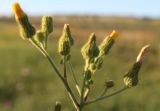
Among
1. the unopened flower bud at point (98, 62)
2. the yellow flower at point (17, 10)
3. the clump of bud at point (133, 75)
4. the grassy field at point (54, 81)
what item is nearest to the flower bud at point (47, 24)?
the yellow flower at point (17, 10)

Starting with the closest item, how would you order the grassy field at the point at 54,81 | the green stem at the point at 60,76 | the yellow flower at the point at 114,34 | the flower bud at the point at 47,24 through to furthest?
1. the green stem at the point at 60,76
2. the flower bud at the point at 47,24
3. the yellow flower at the point at 114,34
4. the grassy field at the point at 54,81

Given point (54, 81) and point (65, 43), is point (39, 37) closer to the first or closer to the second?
point (65, 43)

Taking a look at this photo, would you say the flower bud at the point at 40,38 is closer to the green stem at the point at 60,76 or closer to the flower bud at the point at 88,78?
the green stem at the point at 60,76

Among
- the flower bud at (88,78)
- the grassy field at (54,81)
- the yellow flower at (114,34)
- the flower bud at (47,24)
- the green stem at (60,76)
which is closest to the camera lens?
the green stem at (60,76)

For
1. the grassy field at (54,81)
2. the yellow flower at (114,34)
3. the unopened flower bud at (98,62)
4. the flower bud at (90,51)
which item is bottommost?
the grassy field at (54,81)

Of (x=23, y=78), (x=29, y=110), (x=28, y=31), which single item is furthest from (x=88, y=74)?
(x=23, y=78)

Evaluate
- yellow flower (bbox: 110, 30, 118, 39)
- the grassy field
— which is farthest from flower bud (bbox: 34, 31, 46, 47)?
the grassy field

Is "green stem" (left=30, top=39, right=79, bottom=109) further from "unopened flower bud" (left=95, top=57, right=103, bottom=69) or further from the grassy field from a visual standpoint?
the grassy field
